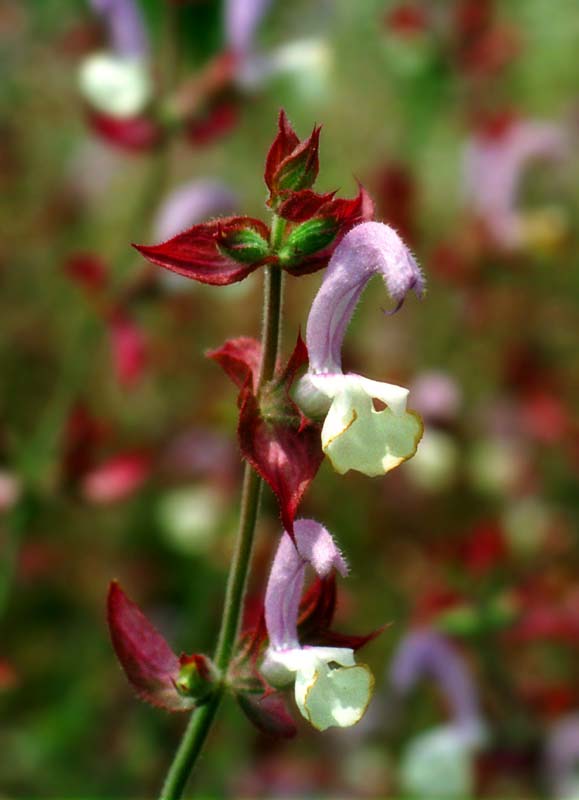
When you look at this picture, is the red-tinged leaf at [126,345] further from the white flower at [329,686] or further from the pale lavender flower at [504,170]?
the white flower at [329,686]

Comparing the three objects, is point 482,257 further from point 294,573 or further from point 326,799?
point 294,573

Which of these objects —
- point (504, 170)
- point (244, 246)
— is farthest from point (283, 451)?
point (504, 170)

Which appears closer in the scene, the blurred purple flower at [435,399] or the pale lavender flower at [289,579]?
the pale lavender flower at [289,579]

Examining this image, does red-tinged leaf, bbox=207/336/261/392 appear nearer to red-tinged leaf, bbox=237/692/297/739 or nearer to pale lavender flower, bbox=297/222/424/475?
pale lavender flower, bbox=297/222/424/475

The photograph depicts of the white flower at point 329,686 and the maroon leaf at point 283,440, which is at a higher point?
the maroon leaf at point 283,440

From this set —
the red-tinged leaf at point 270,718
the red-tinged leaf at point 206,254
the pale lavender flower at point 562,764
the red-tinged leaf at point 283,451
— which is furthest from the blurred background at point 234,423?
the red-tinged leaf at point 206,254

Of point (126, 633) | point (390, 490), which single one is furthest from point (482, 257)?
point (126, 633)

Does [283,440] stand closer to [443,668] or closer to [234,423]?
[443,668]
